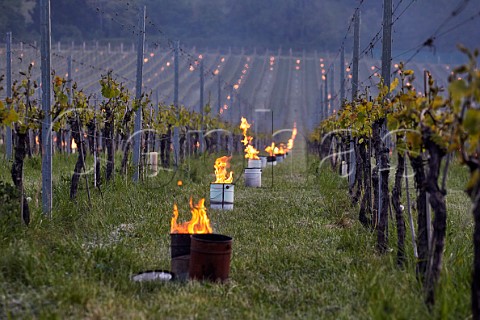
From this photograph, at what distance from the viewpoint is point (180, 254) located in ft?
23.5

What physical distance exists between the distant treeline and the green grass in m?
91.7

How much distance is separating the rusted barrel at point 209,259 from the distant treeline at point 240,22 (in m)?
94.7

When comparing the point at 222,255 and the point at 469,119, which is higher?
the point at 469,119

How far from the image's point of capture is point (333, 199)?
13.2 metres

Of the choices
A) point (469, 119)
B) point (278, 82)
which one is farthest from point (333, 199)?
point (278, 82)

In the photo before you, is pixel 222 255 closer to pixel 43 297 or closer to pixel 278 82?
pixel 43 297

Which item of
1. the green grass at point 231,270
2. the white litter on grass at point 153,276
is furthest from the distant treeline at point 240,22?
the white litter on grass at point 153,276

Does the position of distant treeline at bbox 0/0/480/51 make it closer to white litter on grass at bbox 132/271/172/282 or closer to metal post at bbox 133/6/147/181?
metal post at bbox 133/6/147/181

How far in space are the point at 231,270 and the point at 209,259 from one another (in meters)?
0.75

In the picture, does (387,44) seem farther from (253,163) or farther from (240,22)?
(240,22)

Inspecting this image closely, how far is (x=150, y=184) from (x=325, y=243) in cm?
656

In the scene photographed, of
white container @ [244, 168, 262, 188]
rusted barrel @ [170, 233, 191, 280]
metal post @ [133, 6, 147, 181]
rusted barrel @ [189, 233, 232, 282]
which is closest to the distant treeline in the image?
white container @ [244, 168, 262, 188]

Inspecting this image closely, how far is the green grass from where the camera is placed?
554 centimetres

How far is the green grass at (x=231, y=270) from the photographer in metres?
5.54
